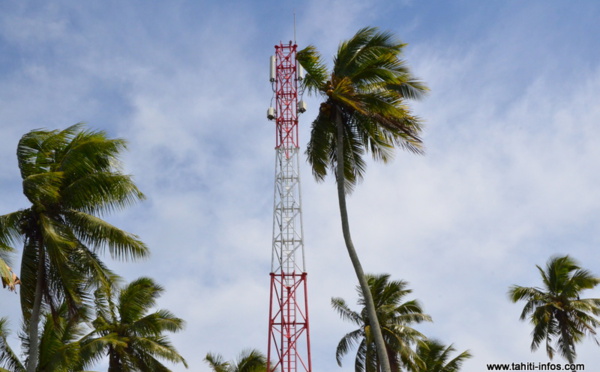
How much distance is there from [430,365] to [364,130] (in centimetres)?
1791

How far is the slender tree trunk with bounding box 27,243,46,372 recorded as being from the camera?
1633cm

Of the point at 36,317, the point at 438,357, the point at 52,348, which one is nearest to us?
the point at 36,317

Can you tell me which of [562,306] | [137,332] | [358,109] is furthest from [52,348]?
[562,306]

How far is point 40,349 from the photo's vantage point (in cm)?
2194

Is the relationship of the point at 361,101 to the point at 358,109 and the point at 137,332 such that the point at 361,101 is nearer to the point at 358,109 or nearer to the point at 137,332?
the point at 358,109

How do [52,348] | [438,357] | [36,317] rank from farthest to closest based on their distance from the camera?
[438,357] → [52,348] → [36,317]

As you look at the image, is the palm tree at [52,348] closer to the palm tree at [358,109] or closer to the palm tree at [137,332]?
the palm tree at [137,332]

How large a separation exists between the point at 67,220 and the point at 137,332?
905 cm

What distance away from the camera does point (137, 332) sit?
85.4ft

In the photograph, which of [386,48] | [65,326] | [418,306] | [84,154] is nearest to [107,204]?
[84,154]

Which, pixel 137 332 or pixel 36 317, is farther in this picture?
pixel 137 332

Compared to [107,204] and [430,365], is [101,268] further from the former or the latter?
[430,365]

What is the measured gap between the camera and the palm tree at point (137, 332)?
2550 centimetres

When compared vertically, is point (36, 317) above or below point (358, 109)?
below
